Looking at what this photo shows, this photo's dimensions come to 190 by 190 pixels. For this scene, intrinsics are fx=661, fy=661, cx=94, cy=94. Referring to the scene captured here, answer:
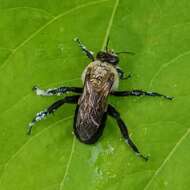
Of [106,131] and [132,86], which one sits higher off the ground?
[132,86]

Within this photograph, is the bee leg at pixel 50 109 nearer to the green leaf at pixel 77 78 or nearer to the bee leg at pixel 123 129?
the green leaf at pixel 77 78

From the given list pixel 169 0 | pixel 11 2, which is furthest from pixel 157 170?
pixel 11 2

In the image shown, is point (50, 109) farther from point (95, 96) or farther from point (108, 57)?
point (108, 57)

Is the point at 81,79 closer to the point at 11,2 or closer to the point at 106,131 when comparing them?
the point at 106,131

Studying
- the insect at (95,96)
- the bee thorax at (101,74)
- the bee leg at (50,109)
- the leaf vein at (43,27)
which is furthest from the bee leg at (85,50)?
the bee leg at (50,109)

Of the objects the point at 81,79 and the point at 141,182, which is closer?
the point at 141,182
